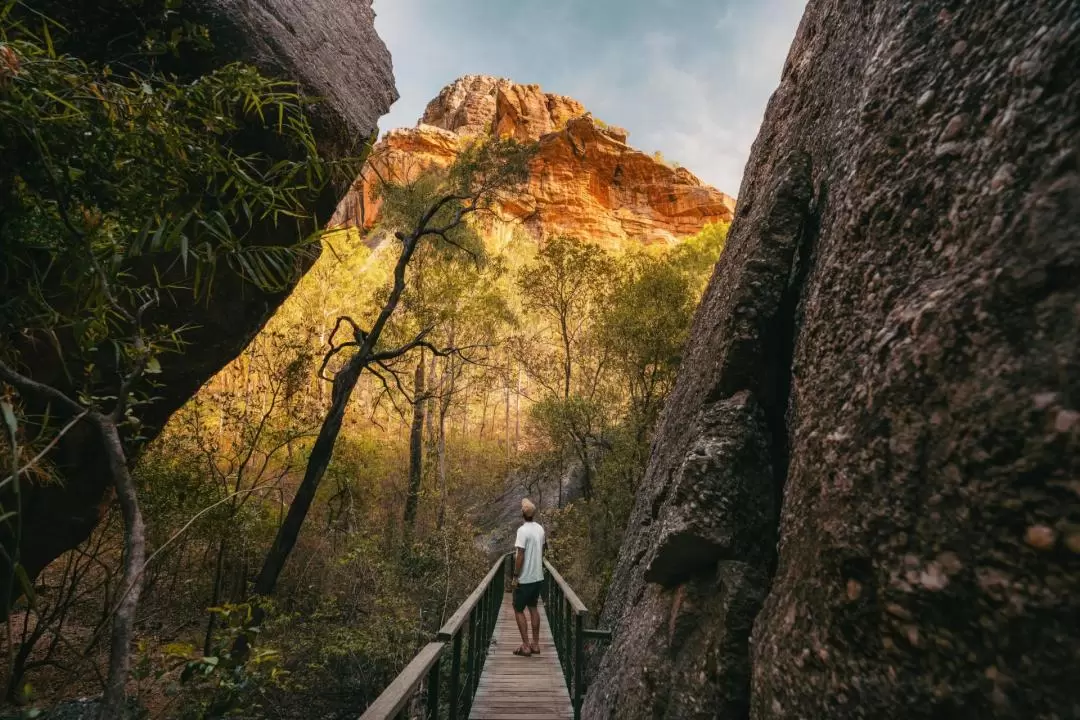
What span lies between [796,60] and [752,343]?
232cm

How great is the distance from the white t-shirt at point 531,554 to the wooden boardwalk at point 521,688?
0.88 m

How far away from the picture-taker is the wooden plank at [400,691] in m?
1.76

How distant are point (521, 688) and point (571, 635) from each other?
69cm

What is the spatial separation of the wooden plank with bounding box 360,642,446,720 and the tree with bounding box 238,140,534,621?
3.95 meters

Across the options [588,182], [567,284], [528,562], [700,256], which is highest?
[588,182]

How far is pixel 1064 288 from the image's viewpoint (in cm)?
93

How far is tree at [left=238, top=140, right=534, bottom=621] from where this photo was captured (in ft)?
20.4

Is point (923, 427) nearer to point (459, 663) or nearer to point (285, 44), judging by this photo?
point (459, 663)

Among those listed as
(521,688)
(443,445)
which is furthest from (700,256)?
(521,688)

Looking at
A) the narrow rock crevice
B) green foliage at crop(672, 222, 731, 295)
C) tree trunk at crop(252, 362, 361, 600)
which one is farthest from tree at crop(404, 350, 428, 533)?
the narrow rock crevice

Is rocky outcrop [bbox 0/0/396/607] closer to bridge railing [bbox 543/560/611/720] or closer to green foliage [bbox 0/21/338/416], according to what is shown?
green foliage [bbox 0/21/338/416]

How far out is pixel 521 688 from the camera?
4840mm

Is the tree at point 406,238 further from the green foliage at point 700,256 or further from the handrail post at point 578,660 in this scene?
the green foliage at point 700,256

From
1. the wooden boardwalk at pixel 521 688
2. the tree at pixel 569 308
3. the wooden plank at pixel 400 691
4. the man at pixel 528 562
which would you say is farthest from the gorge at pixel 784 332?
the tree at pixel 569 308
